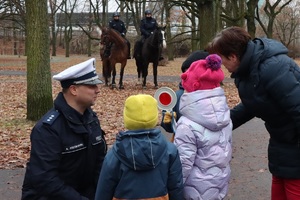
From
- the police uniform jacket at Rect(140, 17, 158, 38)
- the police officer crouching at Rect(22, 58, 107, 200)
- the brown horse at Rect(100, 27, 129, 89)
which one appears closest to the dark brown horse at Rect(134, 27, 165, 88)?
the police uniform jacket at Rect(140, 17, 158, 38)

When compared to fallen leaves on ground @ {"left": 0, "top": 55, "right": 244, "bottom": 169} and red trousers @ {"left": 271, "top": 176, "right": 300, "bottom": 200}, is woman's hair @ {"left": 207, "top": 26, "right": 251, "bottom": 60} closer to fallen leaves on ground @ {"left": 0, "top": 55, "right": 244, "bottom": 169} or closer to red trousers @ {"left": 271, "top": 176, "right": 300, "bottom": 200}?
red trousers @ {"left": 271, "top": 176, "right": 300, "bottom": 200}

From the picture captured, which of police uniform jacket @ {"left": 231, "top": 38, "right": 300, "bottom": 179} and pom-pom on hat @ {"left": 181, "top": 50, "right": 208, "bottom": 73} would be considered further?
pom-pom on hat @ {"left": 181, "top": 50, "right": 208, "bottom": 73}

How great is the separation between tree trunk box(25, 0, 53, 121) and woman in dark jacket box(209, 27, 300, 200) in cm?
681

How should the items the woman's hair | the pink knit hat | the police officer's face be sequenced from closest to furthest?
the woman's hair < the police officer's face < the pink knit hat

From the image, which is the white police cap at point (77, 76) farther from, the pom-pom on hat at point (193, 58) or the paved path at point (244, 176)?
the paved path at point (244, 176)

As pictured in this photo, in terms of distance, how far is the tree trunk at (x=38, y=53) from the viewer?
9594mm

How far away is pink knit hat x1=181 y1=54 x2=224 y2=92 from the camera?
3.51 meters

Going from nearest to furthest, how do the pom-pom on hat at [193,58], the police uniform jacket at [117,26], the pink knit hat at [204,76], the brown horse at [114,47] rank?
the pink knit hat at [204,76], the pom-pom on hat at [193,58], the brown horse at [114,47], the police uniform jacket at [117,26]

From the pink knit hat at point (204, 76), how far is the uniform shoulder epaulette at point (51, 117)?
0.98 metres

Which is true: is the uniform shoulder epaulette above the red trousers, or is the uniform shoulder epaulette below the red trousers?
above

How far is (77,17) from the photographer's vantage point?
74.8 m

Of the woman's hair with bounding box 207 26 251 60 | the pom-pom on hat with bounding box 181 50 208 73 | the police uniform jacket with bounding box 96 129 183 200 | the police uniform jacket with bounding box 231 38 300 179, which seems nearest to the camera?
the police uniform jacket with bounding box 96 129 183 200

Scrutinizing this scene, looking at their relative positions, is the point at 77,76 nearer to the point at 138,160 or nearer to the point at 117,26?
the point at 138,160

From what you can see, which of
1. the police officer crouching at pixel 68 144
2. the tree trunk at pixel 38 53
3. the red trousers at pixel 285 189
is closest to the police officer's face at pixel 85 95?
the police officer crouching at pixel 68 144
